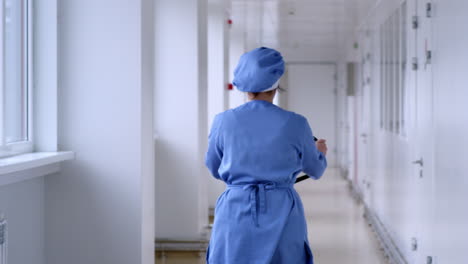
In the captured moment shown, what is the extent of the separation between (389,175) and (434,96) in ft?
8.03

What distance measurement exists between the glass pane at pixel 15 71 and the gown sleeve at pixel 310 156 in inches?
63.1

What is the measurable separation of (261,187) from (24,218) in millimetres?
1463

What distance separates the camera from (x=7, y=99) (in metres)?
3.48

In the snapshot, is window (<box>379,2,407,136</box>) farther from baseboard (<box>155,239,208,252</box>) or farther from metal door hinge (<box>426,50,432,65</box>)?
baseboard (<box>155,239,208,252</box>)

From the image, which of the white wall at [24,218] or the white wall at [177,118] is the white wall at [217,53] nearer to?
the white wall at [177,118]

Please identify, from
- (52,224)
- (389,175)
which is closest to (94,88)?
(52,224)

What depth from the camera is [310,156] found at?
2703mm

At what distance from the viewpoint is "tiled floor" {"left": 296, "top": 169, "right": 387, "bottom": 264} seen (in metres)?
6.32

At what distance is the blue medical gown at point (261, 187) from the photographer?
2.61 metres

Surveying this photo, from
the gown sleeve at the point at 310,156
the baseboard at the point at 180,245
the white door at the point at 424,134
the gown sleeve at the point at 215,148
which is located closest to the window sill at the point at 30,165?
the gown sleeve at the point at 215,148

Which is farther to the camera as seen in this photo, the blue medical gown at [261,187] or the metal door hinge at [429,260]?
the metal door hinge at [429,260]

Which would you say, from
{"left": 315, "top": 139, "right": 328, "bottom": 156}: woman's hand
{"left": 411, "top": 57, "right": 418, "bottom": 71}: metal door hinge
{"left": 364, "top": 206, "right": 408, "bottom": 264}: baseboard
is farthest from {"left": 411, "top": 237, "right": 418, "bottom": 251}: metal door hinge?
{"left": 315, "top": 139, "right": 328, "bottom": 156}: woman's hand

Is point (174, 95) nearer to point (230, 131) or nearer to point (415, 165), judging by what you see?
point (415, 165)

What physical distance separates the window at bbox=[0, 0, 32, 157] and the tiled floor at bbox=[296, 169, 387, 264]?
3257mm
